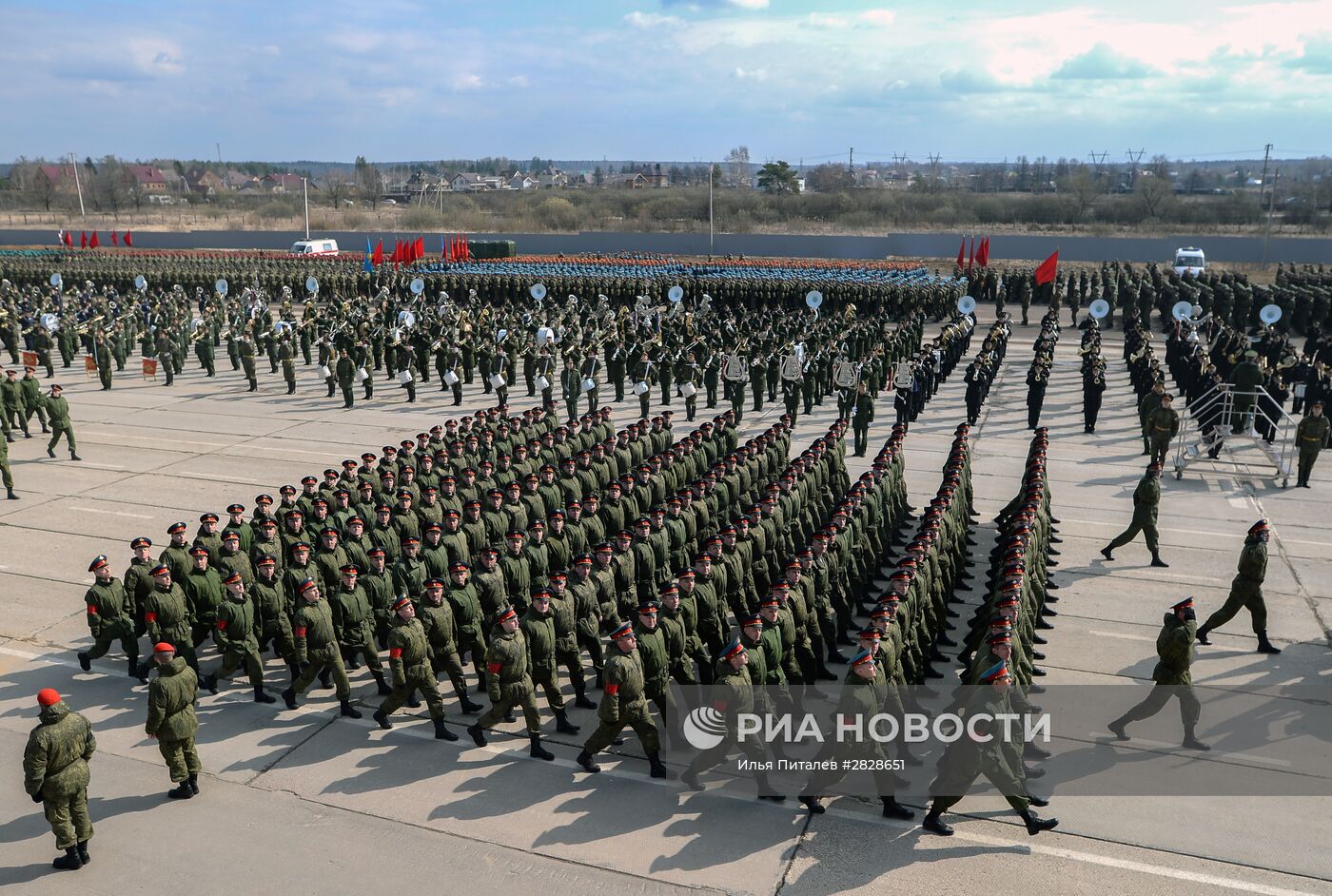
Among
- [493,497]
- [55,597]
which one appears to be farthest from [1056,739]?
[55,597]

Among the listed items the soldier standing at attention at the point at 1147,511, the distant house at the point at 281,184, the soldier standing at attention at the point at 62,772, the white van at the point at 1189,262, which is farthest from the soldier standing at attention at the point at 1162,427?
the distant house at the point at 281,184

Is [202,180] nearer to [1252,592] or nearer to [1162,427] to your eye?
[1162,427]

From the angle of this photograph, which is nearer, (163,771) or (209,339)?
(163,771)

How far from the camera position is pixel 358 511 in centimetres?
1167

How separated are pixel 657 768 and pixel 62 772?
4115mm

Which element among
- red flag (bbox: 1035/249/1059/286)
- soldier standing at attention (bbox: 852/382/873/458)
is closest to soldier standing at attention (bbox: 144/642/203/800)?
soldier standing at attention (bbox: 852/382/873/458)

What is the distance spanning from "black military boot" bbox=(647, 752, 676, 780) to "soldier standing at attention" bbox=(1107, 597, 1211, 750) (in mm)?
3852

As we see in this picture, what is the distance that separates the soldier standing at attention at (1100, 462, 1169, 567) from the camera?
39.7 ft

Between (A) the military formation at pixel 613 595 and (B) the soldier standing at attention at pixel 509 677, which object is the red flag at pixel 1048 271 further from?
(B) the soldier standing at attention at pixel 509 677

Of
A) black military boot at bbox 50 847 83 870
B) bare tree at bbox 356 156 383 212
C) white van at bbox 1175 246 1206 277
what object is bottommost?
black military boot at bbox 50 847 83 870

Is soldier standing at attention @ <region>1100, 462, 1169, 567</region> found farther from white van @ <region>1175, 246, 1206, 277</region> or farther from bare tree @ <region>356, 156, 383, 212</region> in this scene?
bare tree @ <region>356, 156, 383, 212</region>

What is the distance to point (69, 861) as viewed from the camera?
22.4ft

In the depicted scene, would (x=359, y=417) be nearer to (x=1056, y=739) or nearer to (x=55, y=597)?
(x=55, y=597)

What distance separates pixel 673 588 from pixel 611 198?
95737 mm
